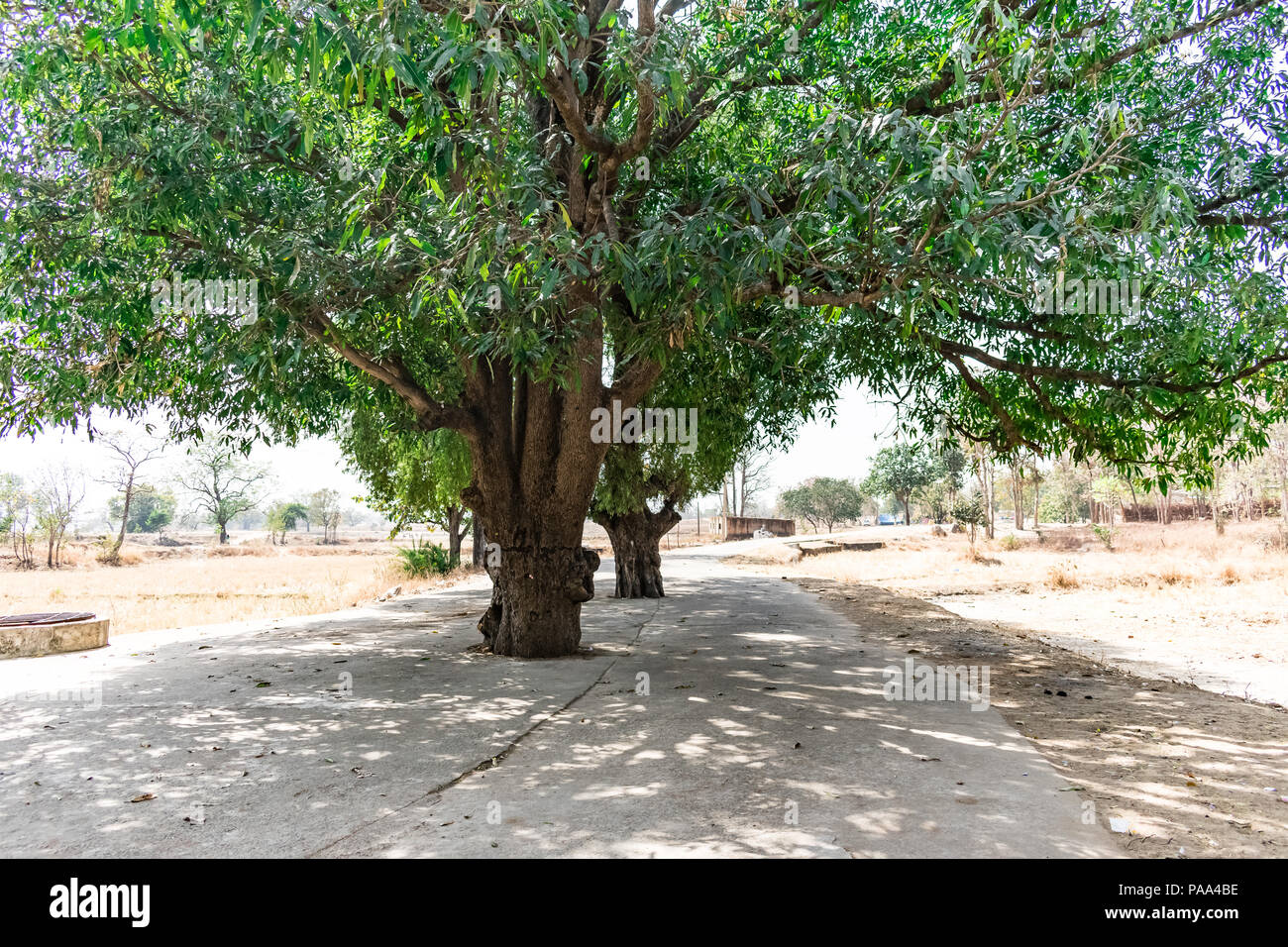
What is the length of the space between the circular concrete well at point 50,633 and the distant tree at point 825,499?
7890cm

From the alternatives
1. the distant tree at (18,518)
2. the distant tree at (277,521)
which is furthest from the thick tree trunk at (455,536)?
the distant tree at (277,521)

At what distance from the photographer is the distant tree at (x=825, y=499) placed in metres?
87.9

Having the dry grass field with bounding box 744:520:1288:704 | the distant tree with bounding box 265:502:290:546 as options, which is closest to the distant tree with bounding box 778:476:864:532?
the dry grass field with bounding box 744:520:1288:704

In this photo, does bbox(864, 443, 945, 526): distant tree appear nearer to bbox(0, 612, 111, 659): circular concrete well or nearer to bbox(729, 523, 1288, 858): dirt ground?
bbox(729, 523, 1288, 858): dirt ground

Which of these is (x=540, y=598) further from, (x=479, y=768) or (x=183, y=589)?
(x=183, y=589)

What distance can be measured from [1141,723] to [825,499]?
83743 mm

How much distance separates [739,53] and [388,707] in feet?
22.1

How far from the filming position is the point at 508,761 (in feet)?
18.4

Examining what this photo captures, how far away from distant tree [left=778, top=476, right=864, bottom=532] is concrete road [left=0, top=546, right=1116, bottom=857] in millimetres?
79582

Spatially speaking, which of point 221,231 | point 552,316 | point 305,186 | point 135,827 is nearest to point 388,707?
point 135,827

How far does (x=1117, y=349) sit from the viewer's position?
8156 mm

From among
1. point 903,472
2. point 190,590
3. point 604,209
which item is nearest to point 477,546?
point 190,590

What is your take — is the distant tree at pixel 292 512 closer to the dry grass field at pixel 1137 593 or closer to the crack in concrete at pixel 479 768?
the dry grass field at pixel 1137 593
